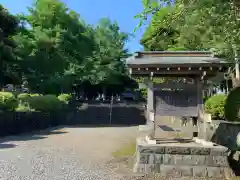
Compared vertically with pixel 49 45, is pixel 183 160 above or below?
below

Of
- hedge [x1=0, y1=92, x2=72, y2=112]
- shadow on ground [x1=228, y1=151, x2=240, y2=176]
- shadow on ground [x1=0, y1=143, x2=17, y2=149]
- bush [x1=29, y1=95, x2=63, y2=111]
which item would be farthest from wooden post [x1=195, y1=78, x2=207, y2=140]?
bush [x1=29, y1=95, x2=63, y2=111]

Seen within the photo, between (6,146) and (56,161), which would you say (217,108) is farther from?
(6,146)

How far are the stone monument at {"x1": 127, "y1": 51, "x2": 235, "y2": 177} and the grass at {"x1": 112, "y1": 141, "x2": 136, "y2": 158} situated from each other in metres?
1.68

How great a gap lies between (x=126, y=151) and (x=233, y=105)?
135 inches

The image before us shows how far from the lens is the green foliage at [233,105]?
25.7ft

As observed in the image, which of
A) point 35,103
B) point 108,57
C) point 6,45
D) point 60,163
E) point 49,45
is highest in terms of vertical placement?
point 108,57

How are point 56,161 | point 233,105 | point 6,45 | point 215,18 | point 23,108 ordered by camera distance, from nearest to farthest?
1. point 215,18
2. point 56,161
3. point 233,105
4. point 23,108
5. point 6,45

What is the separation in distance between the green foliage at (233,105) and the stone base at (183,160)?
6.48ft

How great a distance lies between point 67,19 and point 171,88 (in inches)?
781

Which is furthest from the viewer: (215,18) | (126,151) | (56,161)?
(126,151)

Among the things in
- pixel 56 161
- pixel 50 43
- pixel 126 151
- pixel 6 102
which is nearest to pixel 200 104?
pixel 126 151

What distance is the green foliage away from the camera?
7.84 meters

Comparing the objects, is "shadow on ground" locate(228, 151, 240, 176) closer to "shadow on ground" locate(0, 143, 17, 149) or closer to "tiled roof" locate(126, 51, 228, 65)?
"tiled roof" locate(126, 51, 228, 65)

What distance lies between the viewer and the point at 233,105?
798 centimetres
